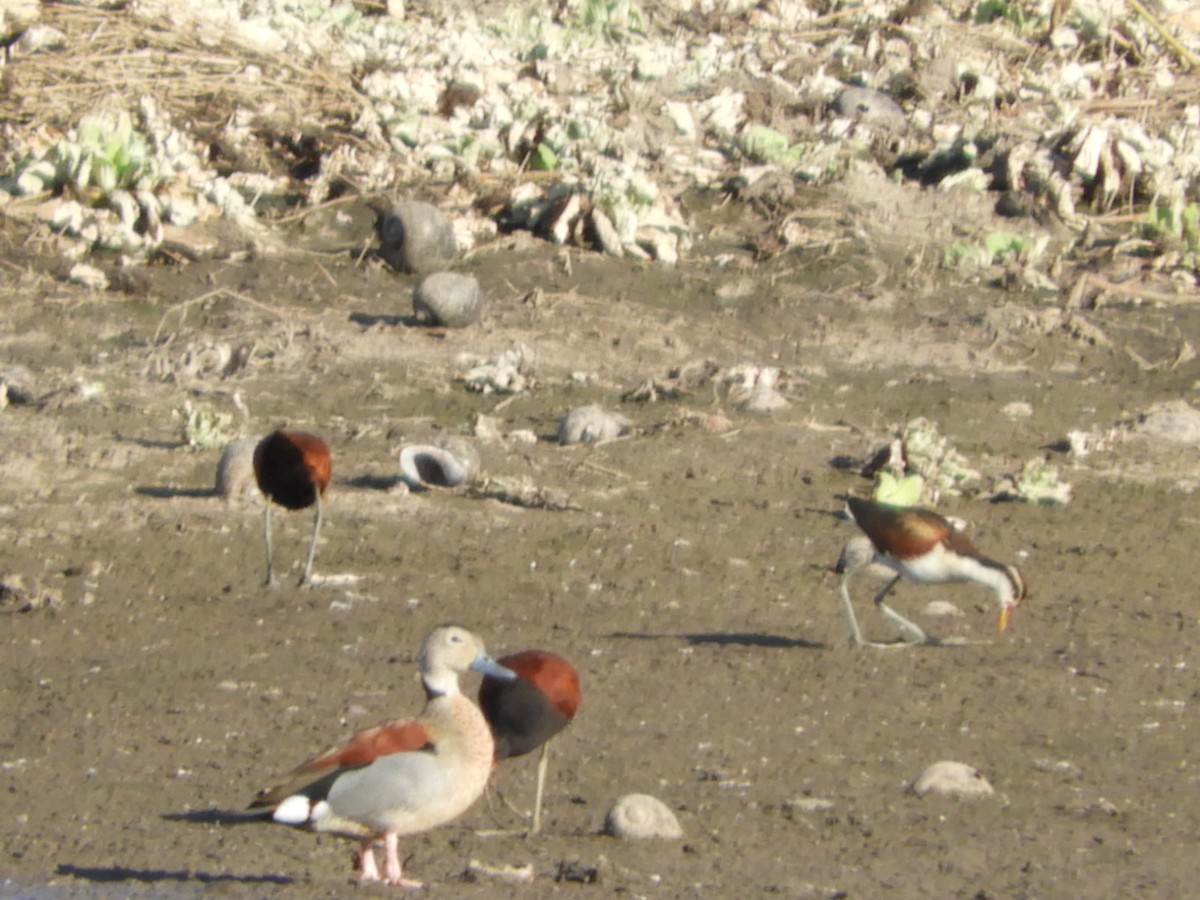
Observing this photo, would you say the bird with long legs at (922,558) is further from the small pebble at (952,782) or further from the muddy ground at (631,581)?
the small pebble at (952,782)

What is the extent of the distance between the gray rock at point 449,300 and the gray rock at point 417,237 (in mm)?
641

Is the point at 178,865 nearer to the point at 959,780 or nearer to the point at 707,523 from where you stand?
the point at 959,780

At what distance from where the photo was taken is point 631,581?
796cm

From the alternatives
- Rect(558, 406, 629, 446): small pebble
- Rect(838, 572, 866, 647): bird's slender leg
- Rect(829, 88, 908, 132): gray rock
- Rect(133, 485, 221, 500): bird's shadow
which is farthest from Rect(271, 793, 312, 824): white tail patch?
Rect(829, 88, 908, 132): gray rock

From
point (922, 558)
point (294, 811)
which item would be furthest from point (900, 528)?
point (294, 811)

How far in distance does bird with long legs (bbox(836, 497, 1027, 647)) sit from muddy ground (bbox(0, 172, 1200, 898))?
16cm

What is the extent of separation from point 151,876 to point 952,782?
2369 millimetres

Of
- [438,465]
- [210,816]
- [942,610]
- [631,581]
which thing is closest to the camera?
[210,816]

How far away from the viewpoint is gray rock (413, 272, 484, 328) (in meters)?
11.0

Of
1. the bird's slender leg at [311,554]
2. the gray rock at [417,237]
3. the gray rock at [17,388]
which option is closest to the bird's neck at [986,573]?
Result: the bird's slender leg at [311,554]

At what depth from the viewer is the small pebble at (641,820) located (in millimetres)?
5258

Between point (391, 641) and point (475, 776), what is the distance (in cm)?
241

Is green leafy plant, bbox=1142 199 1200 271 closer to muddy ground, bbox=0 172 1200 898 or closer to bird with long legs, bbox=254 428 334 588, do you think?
muddy ground, bbox=0 172 1200 898

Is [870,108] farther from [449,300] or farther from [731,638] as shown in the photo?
[731,638]
